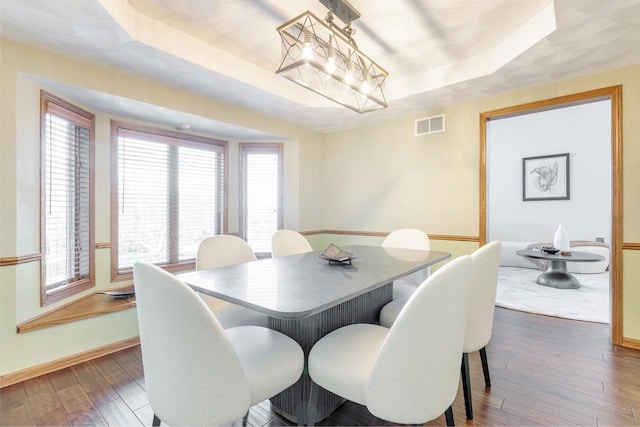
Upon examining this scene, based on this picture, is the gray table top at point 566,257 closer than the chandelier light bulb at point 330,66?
No

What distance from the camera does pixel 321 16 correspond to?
2137 millimetres

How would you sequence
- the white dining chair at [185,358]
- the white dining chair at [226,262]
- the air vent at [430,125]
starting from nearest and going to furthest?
1. the white dining chair at [185,358]
2. the white dining chair at [226,262]
3. the air vent at [430,125]

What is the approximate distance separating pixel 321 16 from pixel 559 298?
4.09 meters

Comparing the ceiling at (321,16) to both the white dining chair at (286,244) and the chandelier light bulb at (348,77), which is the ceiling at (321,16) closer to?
the chandelier light bulb at (348,77)

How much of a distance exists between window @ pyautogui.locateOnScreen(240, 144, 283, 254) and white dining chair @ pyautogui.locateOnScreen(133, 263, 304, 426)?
311cm

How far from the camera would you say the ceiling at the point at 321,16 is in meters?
1.84

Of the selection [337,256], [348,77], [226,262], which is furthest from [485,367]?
[348,77]

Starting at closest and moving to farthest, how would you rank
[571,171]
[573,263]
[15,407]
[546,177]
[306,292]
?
[306,292] → [15,407] → [573,263] → [571,171] → [546,177]

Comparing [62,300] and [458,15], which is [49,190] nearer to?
[62,300]

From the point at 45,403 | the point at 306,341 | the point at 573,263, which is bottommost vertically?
the point at 45,403

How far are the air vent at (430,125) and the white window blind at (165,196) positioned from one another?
2.53 meters

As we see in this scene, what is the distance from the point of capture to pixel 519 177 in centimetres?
603

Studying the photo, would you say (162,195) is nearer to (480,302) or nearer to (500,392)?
(480,302)

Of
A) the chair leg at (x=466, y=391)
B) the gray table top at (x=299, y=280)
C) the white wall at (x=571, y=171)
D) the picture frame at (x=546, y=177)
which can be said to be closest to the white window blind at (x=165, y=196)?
the gray table top at (x=299, y=280)
